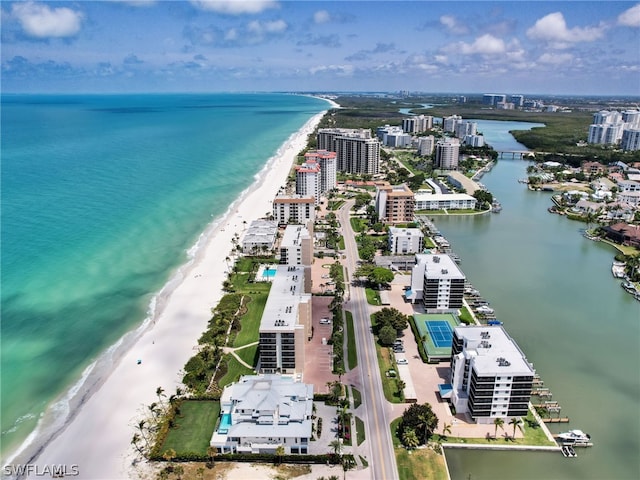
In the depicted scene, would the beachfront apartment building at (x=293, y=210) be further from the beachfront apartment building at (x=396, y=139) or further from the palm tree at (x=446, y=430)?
the beachfront apartment building at (x=396, y=139)

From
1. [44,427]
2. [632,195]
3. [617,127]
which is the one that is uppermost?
[617,127]

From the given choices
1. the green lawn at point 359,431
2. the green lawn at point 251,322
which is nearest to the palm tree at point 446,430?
the green lawn at point 359,431

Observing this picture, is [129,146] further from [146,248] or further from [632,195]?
[632,195]

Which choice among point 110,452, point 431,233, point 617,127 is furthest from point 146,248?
point 617,127

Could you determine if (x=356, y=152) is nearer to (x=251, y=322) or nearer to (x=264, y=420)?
Result: (x=251, y=322)

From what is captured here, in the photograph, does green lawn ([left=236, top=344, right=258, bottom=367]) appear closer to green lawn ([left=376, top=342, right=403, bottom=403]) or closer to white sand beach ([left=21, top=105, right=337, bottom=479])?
white sand beach ([left=21, top=105, right=337, bottom=479])

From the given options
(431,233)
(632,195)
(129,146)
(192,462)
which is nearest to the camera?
(192,462)
